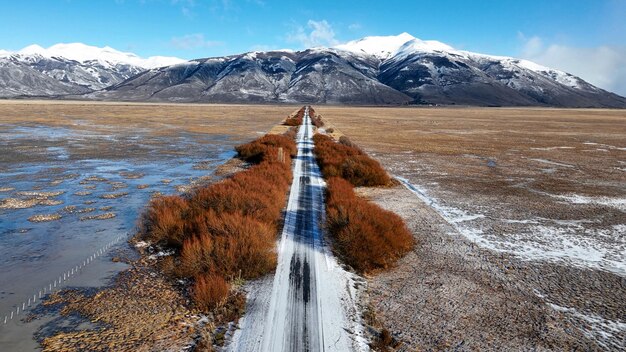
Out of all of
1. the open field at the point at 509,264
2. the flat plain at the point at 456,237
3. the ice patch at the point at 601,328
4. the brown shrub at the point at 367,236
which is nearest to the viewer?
the ice patch at the point at 601,328

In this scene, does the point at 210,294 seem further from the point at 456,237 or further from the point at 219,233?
the point at 456,237

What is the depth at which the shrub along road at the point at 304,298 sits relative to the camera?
7824 millimetres

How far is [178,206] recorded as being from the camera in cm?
1581

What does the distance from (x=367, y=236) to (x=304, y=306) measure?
4.24 meters

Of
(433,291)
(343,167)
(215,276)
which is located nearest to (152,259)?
(215,276)

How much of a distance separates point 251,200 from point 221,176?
10492 millimetres

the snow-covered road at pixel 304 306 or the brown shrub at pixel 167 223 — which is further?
the brown shrub at pixel 167 223

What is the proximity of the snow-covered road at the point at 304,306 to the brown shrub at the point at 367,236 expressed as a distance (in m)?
0.63

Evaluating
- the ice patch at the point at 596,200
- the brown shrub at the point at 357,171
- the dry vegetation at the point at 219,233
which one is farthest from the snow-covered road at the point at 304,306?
the ice patch at the point at 596,200

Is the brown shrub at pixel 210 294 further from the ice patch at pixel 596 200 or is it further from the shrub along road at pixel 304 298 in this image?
the ice patch at pixel 596 200

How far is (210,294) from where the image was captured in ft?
29.9

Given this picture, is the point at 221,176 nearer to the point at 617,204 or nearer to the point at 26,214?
the point at 26,214

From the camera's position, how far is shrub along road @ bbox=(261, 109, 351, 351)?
7.82 meters

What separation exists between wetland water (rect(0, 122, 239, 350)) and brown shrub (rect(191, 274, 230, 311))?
324 centimetres
